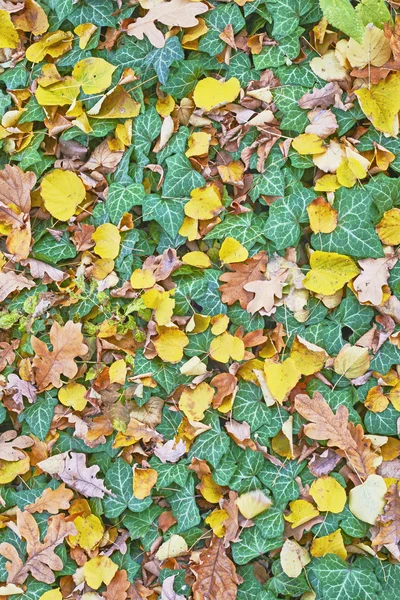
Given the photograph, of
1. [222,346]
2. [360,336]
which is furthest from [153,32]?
[360,336]

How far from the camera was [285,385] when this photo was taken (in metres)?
1.64

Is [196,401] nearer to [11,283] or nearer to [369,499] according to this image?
[369,499]

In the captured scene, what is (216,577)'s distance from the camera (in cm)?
166

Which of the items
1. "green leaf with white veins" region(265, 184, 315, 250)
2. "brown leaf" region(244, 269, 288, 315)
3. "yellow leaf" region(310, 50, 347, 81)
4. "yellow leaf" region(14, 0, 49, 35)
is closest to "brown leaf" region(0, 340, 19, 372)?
"brown leaf" region(244, 269, 288, 315)

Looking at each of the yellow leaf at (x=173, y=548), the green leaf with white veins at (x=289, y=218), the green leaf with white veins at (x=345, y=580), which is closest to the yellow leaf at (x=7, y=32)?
the green leaf with white veins at (x=289, y=218)

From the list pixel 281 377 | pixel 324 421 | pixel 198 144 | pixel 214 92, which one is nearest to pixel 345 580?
pixel 324 421

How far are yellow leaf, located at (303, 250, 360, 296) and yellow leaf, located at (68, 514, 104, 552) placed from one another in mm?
920

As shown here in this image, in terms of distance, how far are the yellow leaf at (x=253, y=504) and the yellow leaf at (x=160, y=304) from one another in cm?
55

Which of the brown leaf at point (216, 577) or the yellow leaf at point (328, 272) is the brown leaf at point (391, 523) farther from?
the yellow leaf at point (328, 272)

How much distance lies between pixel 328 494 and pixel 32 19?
1663mm

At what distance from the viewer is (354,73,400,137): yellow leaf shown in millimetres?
1612

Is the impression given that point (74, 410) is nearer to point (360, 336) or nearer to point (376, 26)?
point (360, 336)

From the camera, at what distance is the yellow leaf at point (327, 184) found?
167 cm

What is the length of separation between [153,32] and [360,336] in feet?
3.48
